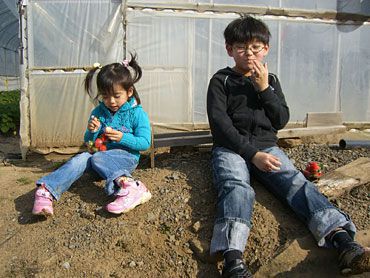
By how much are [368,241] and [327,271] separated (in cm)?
39

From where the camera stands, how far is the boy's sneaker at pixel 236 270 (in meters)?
2.30

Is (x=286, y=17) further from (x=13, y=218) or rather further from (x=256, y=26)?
(x=13, y=218)

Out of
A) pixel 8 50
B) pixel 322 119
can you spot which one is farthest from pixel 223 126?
pixel 8 50

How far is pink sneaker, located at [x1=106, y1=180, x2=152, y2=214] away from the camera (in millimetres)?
2965

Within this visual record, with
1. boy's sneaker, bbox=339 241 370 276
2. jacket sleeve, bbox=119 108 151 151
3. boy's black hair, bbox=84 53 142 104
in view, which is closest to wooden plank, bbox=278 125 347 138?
jacket sleeve, bbox=119 108 151 151

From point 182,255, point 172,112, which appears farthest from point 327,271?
point 172,112

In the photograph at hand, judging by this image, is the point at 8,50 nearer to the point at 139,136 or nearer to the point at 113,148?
the point at 113,148

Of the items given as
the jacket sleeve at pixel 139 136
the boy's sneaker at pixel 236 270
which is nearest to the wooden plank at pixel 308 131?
the jacket sleeve at pixel 139 136

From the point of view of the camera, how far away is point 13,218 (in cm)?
322

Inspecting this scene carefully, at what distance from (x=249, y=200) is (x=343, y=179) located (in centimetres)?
110

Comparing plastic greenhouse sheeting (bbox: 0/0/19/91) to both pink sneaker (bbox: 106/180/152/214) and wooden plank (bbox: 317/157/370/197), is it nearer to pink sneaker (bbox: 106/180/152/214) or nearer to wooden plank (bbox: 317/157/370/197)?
pink sneaker (bbox: 106/180/152/214)

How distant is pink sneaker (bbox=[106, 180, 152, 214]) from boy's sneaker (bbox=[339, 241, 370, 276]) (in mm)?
1417

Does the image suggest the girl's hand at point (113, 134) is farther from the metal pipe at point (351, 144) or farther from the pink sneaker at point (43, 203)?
the metal pipe at point (351, 144)

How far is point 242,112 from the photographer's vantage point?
10.7 ft
